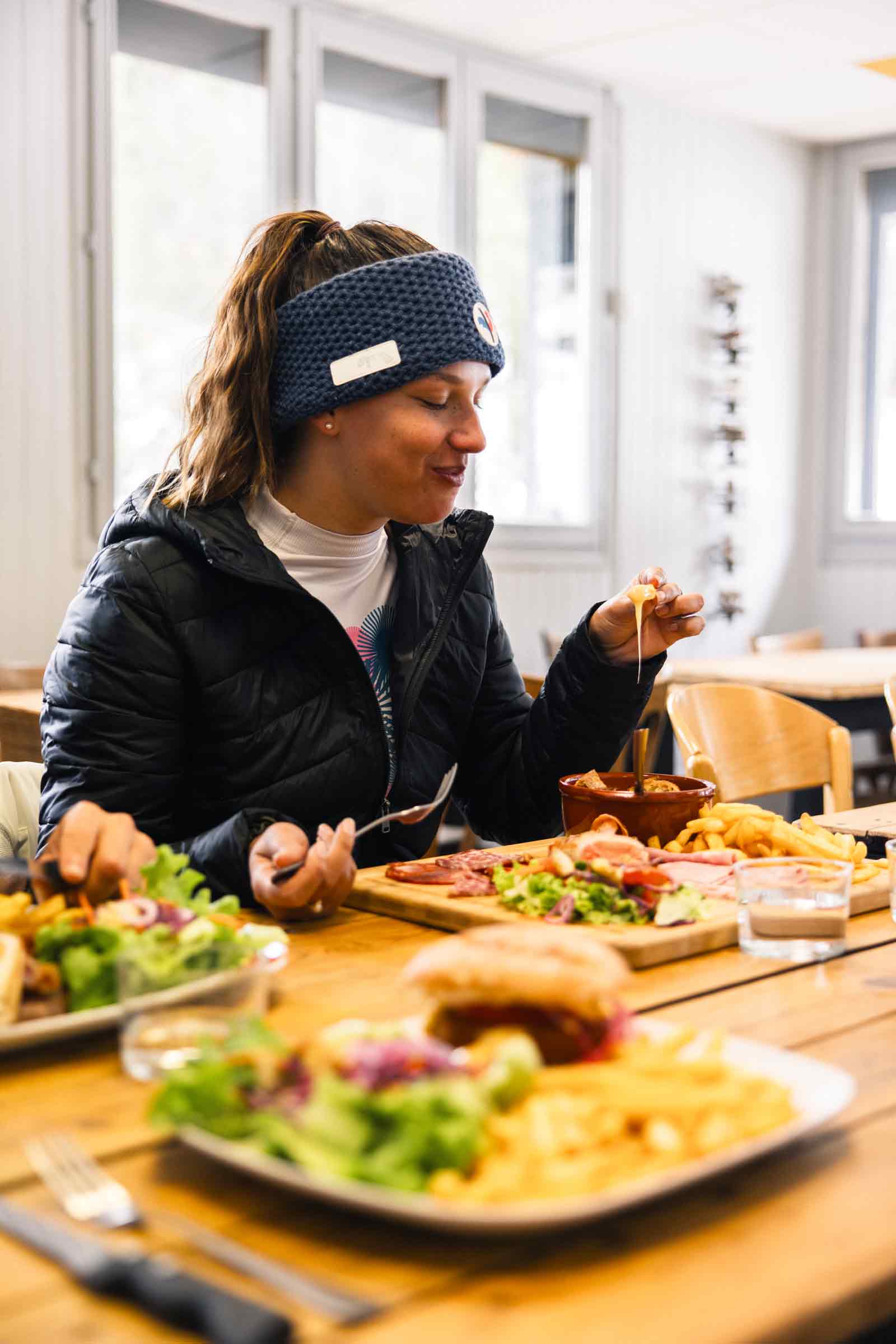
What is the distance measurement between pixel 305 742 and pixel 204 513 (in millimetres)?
290

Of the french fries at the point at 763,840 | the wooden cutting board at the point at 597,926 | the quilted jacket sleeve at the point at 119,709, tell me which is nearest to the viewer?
the wooden cutting board at the point at 597,926

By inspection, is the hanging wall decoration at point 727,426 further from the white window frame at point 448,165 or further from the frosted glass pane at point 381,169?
the frosted glass pane at point 381,169

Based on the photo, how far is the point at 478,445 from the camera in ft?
5.76

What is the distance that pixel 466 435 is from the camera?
1.75 meters

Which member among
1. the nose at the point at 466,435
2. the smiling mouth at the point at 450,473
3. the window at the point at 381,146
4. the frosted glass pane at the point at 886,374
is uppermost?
the window at the point at 381,146

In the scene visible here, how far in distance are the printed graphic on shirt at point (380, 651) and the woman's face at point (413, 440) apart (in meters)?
0.15

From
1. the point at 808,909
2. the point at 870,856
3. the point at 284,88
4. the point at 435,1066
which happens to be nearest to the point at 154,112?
the point at 284,88

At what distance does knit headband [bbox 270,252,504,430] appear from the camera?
1721 mm

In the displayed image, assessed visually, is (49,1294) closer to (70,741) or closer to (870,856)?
(70,741)

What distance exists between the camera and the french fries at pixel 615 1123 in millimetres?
684

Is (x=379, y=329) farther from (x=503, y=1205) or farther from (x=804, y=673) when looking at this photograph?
(x=804, y=673)

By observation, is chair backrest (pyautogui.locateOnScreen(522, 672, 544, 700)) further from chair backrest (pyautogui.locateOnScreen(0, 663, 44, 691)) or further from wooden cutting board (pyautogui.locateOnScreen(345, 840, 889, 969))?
wooden cutting board (pyautogui.locateOnScreen(345, 840, 889, 969))

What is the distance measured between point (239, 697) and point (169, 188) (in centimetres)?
351

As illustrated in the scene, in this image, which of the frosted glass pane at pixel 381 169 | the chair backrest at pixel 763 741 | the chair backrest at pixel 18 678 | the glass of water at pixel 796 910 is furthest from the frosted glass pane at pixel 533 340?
the glass of water at pixel 796 910
